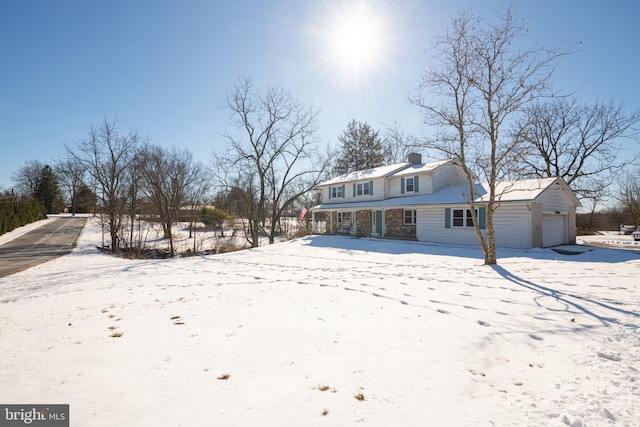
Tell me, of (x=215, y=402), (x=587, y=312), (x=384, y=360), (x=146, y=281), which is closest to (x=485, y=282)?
(x=587, y=312)

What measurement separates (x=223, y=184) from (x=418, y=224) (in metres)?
15.8

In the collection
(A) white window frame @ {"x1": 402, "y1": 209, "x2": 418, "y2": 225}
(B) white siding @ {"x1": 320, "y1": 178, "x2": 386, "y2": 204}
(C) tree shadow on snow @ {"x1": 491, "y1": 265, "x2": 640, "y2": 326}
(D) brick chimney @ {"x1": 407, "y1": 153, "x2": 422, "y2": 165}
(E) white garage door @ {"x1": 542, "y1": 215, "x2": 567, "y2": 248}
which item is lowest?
(C) tree shadow on snow @ {"x1": 491, "y1": 265, "x2": 640, "y2": 326}

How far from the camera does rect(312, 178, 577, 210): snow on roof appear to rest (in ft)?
49.5

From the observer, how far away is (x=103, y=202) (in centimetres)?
2109

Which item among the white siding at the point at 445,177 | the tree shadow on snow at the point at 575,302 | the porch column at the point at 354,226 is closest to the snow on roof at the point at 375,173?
the porch column at the point at 354,226

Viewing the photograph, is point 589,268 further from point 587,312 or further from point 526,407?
point 526,407

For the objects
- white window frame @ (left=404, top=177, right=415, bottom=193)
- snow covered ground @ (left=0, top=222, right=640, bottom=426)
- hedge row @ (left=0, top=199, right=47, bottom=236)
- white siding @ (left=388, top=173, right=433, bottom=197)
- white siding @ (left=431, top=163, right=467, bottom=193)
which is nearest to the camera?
snow covered ground @ (left=0, top=222, right=640, bottom=426)

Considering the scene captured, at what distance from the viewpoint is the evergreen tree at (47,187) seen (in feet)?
170

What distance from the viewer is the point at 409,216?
2022cm

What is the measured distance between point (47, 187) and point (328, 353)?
2723 inches

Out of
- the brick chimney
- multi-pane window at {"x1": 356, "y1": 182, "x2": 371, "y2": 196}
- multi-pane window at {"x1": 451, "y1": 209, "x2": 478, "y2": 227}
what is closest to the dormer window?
multi-pane window at {"x1": 356, "y1": 182, "x2": 371, "y2": 196}

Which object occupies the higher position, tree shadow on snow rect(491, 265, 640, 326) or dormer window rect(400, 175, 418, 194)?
dormer window rect(400, 175, 418, 194)

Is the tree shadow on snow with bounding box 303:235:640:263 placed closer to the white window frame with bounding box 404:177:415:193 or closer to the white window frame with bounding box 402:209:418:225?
the white window frame with bounding box 402:209:418:225

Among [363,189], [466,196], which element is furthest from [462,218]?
[363,189]
